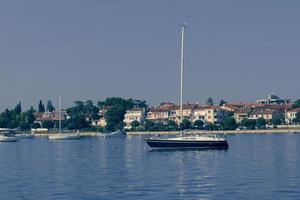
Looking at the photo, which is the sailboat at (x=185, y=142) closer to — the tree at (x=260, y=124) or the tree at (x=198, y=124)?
the tree at (x=198, y=124)

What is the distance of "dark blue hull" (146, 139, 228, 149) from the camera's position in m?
79.3

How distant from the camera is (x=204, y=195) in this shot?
36688 millimetres

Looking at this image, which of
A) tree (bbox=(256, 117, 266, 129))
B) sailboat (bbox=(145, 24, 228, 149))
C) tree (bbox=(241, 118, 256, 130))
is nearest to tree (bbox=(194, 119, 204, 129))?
tree (bbox=(241, 118, 256, 130))

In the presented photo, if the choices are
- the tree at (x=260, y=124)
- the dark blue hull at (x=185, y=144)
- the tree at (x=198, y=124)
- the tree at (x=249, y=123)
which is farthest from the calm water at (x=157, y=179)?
the tree at (x=260, y=124)

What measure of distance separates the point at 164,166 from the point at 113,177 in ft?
34.0

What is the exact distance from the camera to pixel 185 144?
79250mm

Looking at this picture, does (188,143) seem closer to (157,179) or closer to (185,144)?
(185,144)

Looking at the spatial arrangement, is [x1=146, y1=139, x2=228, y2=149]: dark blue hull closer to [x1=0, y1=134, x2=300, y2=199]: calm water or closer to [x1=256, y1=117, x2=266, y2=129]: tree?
[x1=0, y1=134, x2=300, y2=199]: calm water

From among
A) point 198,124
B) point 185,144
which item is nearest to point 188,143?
point 185,144

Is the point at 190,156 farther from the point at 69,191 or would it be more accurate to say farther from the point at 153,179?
the point at 69,191

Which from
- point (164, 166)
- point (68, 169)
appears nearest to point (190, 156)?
point (164, 166)

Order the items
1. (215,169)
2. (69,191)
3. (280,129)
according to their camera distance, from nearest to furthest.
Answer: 1. (69,191)
2. (215,169)
3. (280,129)

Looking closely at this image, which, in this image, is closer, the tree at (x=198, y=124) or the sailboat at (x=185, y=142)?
the sailboat at (x=185, y=142)

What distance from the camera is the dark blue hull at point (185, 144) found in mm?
79312
